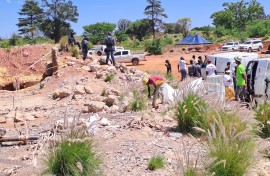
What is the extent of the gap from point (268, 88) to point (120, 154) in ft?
22.0

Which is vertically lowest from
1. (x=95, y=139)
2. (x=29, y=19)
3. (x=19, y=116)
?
(x=19, y=116)

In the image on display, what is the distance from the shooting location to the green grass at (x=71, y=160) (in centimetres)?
518

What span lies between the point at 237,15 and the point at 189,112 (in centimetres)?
7622

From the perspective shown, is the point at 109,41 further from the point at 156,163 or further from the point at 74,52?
the point at 156,163

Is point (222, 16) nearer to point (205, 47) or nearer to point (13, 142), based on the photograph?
point (205, 47)

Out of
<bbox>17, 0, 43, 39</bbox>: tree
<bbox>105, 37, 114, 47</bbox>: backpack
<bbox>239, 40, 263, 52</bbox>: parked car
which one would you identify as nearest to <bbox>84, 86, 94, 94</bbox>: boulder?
<bbox>105, 37, 114, 47</bbox>: backpack

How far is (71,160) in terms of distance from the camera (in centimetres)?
520

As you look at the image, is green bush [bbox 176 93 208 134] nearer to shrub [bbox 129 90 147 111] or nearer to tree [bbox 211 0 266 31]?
shrub [bbox 129 90 147 111]

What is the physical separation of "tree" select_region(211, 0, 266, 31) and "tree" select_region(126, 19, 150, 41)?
1413cm

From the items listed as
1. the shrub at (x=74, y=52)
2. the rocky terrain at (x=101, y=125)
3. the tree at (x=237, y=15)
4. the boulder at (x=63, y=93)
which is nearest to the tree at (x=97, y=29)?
the tree at (x=237, y=15)

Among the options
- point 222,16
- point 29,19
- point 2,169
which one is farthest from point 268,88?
point 222,16

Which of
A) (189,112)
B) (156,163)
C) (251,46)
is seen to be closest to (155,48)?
(251,46)

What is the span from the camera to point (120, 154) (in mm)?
6738

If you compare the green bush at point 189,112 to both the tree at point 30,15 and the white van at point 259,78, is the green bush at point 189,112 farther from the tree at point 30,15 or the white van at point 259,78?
the tree at point 30,15
